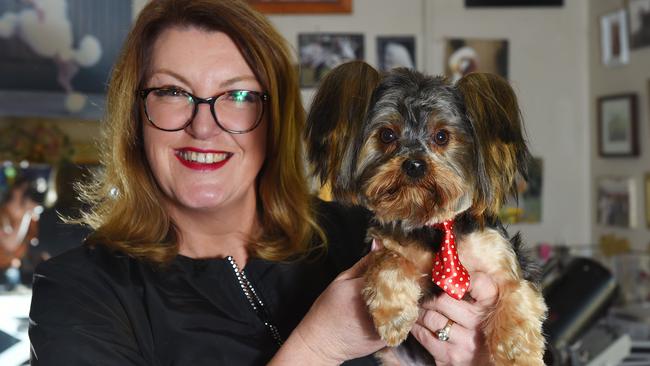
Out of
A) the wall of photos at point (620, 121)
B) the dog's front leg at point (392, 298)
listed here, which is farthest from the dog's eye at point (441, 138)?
the wall of photos at point (620, 121)

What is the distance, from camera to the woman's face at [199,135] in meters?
1.73

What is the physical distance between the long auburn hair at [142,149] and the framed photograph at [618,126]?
9.14 ft

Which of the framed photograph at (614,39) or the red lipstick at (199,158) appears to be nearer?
the red lipstick at (199,158)

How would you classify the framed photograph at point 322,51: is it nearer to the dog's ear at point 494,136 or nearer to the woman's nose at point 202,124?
the woman's nose at point 202,124

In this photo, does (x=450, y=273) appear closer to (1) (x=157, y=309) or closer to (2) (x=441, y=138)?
(2) (x=441, y=138)

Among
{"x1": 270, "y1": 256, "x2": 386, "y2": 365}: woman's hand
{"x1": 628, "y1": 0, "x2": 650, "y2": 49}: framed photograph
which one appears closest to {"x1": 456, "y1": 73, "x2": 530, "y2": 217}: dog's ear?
{"x1": 270, "y1": 256, "x2": 386, "y2": 365}: woman's hand

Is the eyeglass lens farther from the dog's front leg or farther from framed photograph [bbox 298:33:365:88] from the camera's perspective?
framed photograph [bbox 298:33:365:88]

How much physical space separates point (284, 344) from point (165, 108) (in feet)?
2.09

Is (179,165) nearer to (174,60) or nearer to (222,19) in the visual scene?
(174,60)

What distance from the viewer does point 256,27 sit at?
1.81m

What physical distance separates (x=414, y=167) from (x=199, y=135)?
54 cm

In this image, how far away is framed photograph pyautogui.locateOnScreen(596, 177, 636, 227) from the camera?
13.7 ft

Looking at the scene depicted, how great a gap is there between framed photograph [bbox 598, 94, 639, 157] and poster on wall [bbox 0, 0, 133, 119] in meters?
2.98

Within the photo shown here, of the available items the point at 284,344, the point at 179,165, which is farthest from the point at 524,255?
the point at 179,165
